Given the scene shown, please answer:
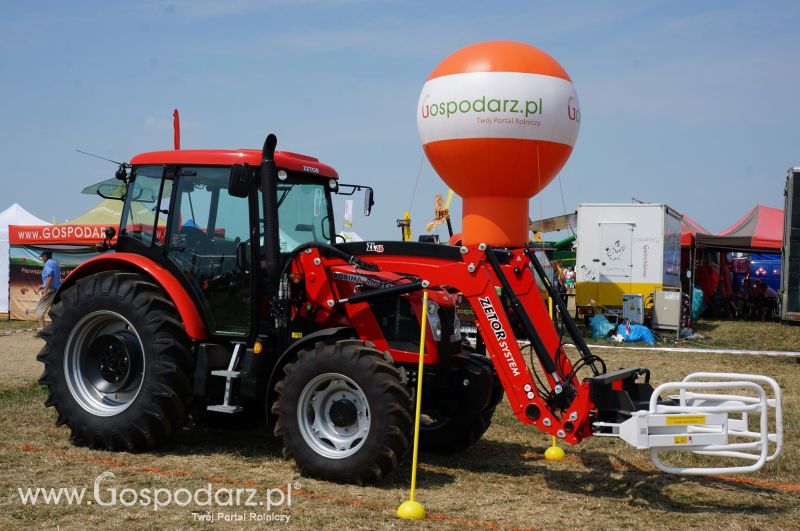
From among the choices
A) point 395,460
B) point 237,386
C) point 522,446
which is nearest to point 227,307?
point 237,386

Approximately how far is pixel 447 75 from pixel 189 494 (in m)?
10.5

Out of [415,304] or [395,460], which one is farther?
[415,304]

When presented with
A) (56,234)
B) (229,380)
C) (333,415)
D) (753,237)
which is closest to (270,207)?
(229,380)

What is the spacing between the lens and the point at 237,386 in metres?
6.79

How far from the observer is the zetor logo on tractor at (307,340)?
5.92 metres

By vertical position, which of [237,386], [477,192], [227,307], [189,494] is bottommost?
[189,494]

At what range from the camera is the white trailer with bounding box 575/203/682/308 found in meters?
20.4

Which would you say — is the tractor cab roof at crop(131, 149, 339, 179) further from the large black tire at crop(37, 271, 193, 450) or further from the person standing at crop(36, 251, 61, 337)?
the person standing at crop(36, 251, 61, 337)

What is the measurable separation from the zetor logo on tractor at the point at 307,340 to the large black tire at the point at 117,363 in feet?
0.05

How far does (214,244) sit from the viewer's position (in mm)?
7109

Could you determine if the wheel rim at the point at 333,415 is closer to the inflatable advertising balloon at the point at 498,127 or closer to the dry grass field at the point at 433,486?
the dry grass field at the point at 433,486

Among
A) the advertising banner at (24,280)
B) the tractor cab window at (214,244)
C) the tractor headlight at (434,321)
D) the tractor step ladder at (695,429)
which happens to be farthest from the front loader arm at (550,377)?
the advertising banner at (24,280)

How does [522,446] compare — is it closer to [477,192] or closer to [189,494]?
[189,494]

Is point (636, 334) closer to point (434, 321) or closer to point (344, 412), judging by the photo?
point (434, 321)
